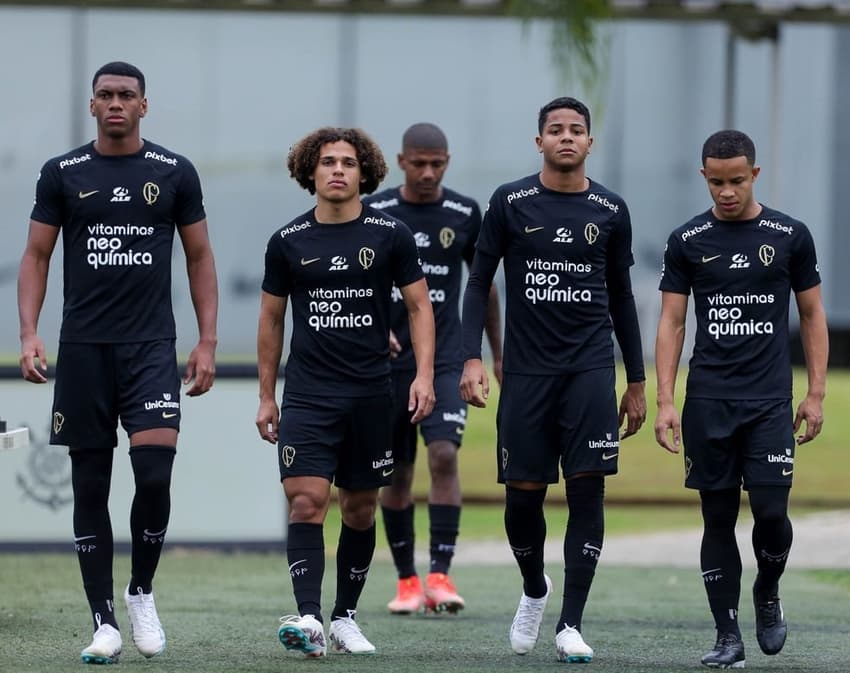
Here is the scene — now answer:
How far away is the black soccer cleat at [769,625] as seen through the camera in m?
7.62

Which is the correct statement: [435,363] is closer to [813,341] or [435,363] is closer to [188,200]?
[188,200]

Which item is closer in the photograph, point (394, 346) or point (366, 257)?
point (366, 257)

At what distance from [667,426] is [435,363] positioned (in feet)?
7.64

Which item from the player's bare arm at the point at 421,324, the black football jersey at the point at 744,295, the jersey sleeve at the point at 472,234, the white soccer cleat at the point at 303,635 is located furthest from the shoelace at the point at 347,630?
the jersey sleeve at the point at 472,234

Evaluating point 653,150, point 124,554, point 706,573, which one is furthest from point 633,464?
point 706,573

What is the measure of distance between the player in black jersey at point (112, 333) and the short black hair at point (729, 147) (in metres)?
2.11

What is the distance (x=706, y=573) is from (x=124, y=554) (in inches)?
246

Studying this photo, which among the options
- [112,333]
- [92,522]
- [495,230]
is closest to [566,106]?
[495,230]

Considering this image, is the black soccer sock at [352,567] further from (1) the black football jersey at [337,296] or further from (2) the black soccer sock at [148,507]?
(2) the black soccer sock at [148,507]

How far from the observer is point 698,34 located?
20.1 m

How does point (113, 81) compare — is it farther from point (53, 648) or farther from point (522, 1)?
point (522, 1)

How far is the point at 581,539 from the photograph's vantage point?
7688 millimetres

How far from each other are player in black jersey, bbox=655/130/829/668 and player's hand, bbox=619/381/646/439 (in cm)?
27

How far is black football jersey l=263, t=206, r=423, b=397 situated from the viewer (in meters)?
7.54
